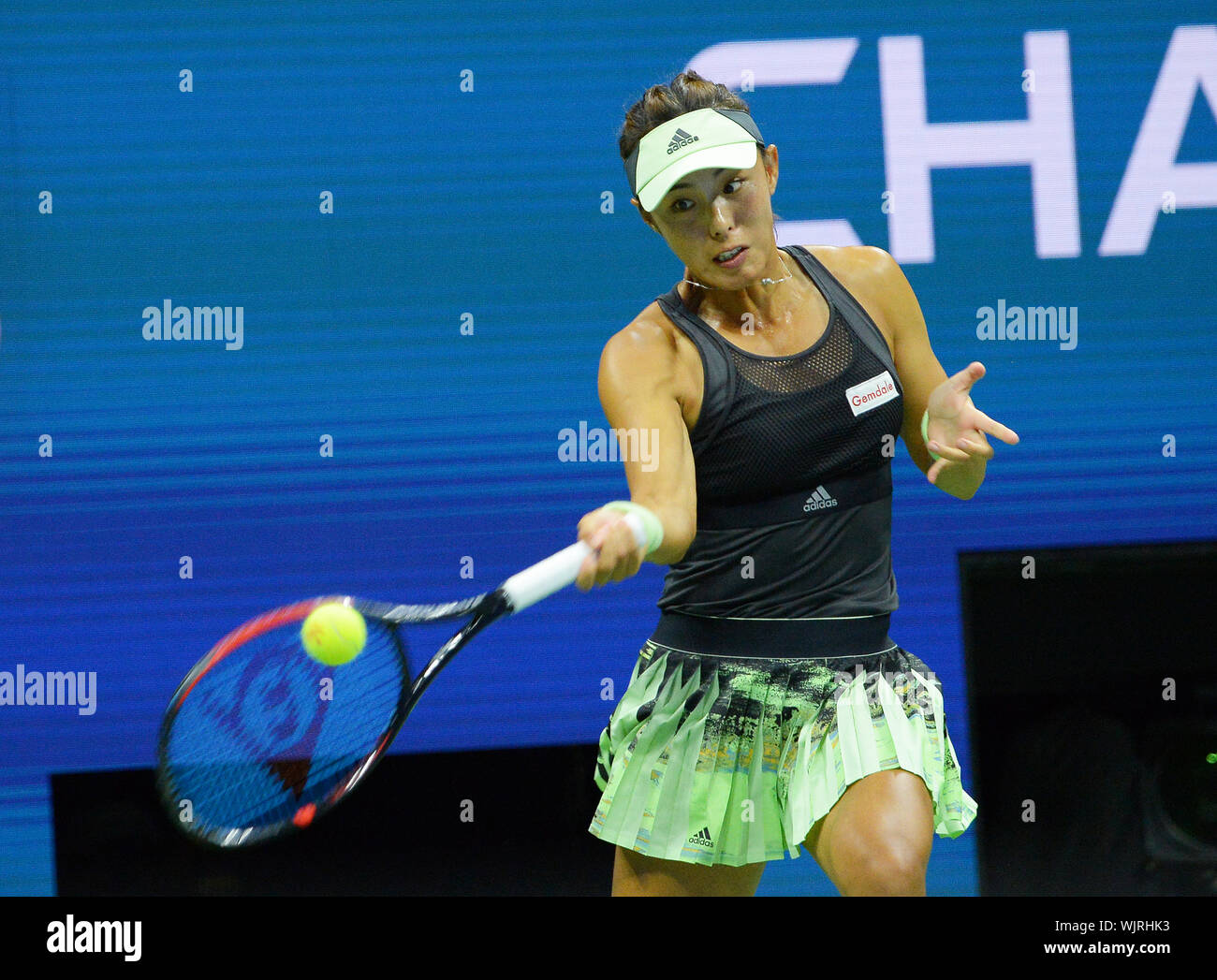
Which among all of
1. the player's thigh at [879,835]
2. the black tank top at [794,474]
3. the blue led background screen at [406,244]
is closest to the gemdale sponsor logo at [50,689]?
the blue led background screen at [406,244]

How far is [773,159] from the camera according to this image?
2.70 metres

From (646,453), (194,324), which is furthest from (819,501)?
(194,324)

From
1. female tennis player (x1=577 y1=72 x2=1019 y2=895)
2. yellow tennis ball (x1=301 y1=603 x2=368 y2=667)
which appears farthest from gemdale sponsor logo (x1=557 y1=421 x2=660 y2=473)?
yellow tennis ball (x1=301 y1=603 x2=368 y2=667)

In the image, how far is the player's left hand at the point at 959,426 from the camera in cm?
246

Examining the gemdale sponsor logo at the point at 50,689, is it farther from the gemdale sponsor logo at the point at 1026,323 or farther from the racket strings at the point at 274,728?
the gemdale sponsor logo at the point at 1026,323

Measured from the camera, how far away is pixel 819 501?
8.38 feet

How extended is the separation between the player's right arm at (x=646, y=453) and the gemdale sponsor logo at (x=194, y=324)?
56.5 inches

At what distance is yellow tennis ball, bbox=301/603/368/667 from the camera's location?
7.48 ft

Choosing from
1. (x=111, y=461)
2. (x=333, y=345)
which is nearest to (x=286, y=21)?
(x=333, y=345)

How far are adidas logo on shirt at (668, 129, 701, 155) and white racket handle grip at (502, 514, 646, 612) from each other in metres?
0.69

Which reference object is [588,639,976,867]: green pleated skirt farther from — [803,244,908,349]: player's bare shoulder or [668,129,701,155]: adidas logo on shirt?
[668,129,701,155]: adidas logo on shirt

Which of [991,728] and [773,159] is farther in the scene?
[991,728]

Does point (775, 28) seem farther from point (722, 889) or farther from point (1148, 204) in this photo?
point (722, 889)

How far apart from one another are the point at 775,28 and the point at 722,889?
209 cm
